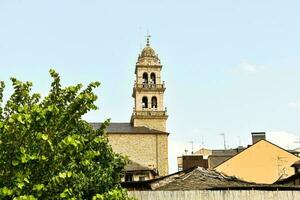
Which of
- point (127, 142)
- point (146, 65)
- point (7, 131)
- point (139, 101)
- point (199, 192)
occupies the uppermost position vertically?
point (146, 65)

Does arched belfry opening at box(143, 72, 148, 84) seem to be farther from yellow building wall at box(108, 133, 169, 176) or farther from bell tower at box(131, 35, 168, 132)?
yellow building wall at box(108, 133, 169, 176)

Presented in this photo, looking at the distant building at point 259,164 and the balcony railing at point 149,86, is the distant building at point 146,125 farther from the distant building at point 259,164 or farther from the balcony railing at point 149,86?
the distant building at point 259,164

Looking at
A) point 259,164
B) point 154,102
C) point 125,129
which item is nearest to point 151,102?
point 154,102

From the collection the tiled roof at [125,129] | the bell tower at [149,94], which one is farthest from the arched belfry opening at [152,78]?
the tiled roof at [125,129]

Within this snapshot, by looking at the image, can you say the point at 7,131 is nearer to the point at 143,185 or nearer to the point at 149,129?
the point at 143,185

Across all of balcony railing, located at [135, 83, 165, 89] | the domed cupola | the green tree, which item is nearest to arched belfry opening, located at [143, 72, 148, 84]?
balcony railing, located at [135, 83, 165, 89]

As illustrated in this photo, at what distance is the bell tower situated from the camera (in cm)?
7962

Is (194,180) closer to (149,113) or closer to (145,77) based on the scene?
(149,113)

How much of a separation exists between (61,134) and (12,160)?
4.66 feet

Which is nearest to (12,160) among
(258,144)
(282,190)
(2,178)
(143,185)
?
(2,178)

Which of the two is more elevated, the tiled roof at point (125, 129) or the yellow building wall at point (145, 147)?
the tiled roof at point (125, 129)

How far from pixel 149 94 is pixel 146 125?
580 cm

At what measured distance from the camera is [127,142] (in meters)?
74.6

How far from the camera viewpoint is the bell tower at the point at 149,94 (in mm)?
79625
